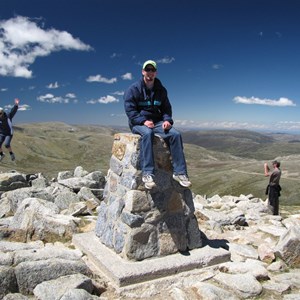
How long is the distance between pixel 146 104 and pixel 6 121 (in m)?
12.1

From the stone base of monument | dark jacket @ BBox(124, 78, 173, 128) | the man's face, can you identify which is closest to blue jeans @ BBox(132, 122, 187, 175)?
dark jacket @ BBox(124, 78, 173, 128)

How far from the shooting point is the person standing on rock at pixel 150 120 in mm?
8781

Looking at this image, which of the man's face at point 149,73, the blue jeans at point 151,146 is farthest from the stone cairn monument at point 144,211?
the man's face at point 149,73

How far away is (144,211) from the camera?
8.88 m

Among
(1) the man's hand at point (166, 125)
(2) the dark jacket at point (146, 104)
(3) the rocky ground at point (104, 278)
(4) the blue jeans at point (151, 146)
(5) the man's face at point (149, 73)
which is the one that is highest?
(5) the man's face at point (149, 73)

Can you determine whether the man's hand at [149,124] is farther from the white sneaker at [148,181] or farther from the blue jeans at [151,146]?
the white sneaker at [148,181]

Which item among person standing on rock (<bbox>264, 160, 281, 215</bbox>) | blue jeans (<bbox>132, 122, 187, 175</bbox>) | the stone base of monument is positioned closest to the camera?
the stone base of monument

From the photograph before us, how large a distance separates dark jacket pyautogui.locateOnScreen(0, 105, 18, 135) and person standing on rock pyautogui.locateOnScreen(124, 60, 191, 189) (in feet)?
37.8

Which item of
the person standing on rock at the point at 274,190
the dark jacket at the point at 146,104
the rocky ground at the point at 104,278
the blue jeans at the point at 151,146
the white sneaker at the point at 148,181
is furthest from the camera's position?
the person standing on rock at the point at 274,190

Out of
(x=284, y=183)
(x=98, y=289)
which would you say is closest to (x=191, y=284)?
(x=98, y=289)

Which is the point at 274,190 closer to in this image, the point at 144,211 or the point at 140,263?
the point at 144,211

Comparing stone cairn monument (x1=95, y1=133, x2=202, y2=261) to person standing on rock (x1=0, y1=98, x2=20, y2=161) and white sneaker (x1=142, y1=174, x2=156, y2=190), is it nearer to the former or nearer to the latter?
white sneaker (x1=142, y1=174, x2=156, y2=190)

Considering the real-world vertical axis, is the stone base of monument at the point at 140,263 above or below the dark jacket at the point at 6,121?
below

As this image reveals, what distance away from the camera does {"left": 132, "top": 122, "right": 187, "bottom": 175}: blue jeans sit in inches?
344
